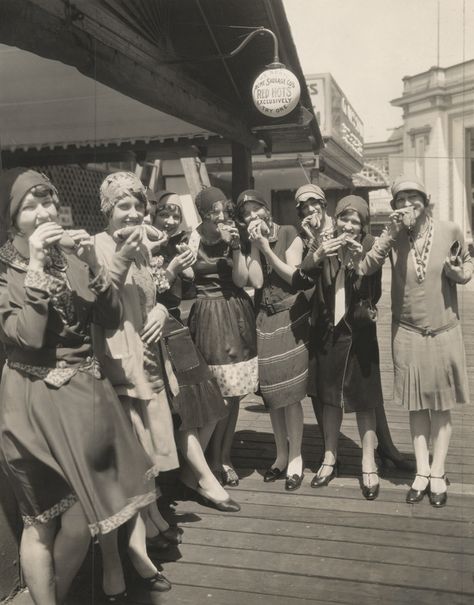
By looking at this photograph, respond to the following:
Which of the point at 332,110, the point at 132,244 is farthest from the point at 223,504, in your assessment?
the point at 332,110

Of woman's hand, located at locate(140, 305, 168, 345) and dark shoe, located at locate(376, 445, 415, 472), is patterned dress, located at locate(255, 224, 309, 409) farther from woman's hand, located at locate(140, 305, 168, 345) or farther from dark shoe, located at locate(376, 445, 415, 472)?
woman's hand, located at locate(140, 305, 168, 345)

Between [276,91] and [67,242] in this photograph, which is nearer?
[67,242]

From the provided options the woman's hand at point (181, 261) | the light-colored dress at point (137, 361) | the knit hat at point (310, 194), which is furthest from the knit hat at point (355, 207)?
the light-colored dress at point (137, 361)

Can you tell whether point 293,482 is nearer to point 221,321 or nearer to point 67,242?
point 221,321

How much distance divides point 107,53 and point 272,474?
8.69 ft

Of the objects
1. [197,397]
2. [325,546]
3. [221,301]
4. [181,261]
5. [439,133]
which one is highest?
[439,133]

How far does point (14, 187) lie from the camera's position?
2.11 meters

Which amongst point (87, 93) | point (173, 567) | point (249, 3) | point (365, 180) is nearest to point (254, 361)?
point (173, 567)

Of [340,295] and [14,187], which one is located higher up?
[14,187]

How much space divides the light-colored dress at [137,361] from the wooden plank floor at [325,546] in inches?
20.4

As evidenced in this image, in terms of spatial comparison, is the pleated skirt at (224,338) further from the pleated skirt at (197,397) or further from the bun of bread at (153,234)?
the bun of bread at (153,234)

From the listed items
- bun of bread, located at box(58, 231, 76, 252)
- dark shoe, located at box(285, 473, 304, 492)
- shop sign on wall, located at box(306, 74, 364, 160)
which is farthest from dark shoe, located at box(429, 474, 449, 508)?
shop sign on wall, located at box(306, 74, 364, 160)

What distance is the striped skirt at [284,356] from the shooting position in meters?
3.55

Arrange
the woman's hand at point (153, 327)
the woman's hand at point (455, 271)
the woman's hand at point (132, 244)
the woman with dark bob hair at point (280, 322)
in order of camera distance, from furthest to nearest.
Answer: the woman with dark bob hair at point (280, 322) < the woman's hand at point (455, 271) < the woman's hand at point (153, 327) < the woman's hand at point (132, 244)
